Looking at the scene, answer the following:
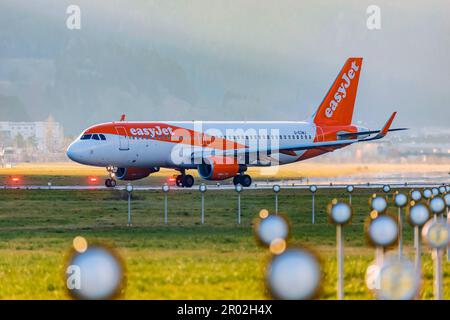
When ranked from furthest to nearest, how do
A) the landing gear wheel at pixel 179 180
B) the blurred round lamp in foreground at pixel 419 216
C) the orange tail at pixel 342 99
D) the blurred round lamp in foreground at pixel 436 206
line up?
the orange tail at pixel 342 99 → the landing gear wheel at pixel 179 180 → the blurred round lamp in foreground at pixel 436 206 → the blurred round lamp in foreground at pixel 419 216

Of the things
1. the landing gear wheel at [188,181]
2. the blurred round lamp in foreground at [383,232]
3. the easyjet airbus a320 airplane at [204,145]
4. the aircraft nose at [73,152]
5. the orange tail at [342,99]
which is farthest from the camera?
the orange tail at [342,99]

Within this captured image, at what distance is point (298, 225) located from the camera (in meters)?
35.3

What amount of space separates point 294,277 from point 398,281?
156 centimetres

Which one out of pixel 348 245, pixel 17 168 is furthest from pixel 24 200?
pixel 17 168

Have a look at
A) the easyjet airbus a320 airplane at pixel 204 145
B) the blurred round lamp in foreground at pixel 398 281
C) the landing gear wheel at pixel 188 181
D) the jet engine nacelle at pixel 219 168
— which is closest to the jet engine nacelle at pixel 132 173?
the easyjet airbus a320 airplane at pixel 204 145

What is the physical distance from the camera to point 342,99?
233 feet

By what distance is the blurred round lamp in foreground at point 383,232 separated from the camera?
15.8 meters

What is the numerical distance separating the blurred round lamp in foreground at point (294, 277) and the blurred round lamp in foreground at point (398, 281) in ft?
3.28

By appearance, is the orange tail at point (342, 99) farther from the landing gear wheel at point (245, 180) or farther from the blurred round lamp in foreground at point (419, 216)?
the blurred round lamp in foreground at point (419, 216)

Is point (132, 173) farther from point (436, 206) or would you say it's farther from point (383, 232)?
point (383, 232)

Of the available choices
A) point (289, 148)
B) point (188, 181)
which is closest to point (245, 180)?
point (188, 181)

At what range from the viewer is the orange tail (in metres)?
69.2
